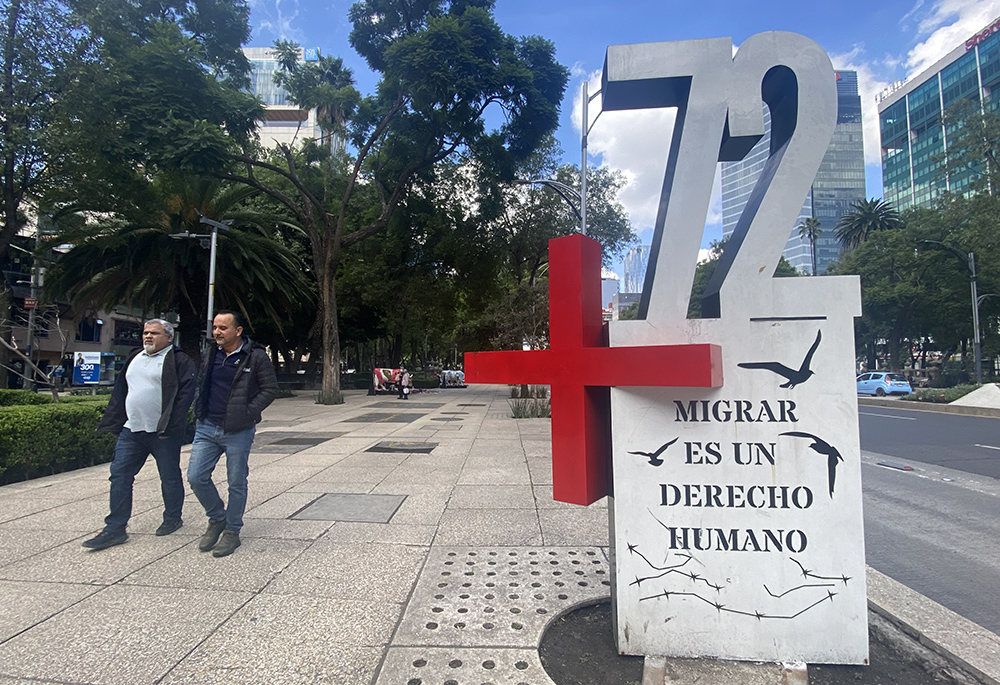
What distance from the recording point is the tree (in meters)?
17.0

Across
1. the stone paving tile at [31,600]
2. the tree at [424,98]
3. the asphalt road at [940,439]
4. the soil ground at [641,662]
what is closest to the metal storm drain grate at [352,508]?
the stone paving tile at [31,600]

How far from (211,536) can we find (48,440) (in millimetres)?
4291

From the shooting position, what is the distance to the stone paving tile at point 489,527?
434cm

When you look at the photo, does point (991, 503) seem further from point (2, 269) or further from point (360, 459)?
point (2, 269)

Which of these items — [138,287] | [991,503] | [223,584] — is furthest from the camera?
[138,287]

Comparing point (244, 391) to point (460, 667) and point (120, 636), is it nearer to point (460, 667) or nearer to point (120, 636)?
point (120, 636)

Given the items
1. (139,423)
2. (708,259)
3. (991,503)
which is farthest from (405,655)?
(708,259)

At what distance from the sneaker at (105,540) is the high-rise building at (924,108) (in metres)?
82.3

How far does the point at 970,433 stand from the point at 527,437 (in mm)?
10277

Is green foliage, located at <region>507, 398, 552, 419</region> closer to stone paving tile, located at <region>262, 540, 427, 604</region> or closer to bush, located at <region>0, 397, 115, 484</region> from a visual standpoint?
bush, located at <region>0, 397, 115, 484</region>

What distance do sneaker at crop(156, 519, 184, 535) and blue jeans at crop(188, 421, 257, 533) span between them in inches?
22.9

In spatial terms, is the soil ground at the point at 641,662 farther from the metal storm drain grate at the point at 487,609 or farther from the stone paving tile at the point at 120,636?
the stone paving tile at the point at 120,636

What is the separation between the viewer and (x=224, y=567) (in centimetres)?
369

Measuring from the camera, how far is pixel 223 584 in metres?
3.40
